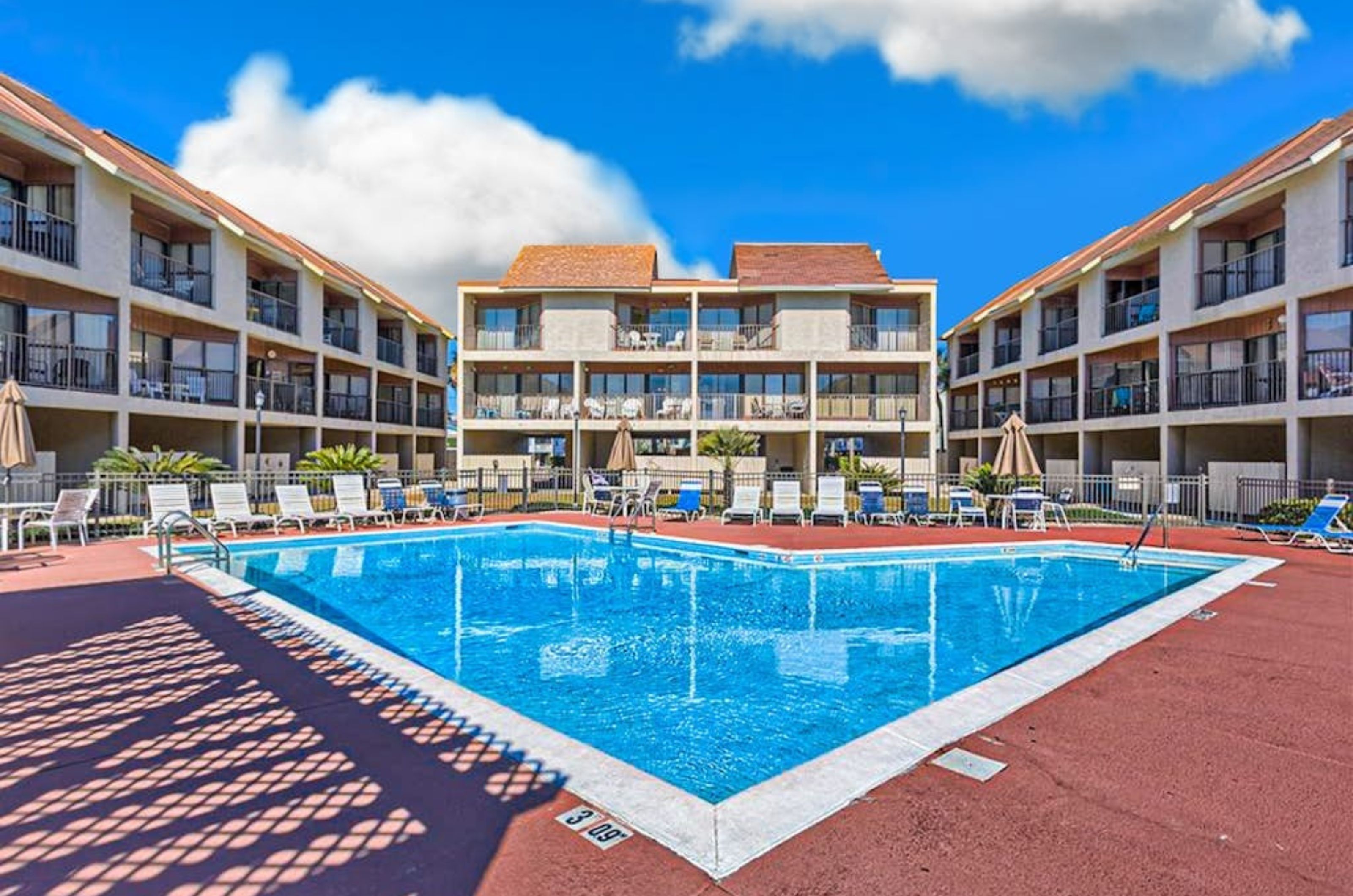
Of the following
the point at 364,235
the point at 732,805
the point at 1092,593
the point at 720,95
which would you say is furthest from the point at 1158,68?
the point at 364,235

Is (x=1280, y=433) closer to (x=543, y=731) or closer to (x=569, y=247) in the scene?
(x=543, y=731)

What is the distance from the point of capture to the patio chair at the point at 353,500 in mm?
16188

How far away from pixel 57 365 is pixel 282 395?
25.2ft

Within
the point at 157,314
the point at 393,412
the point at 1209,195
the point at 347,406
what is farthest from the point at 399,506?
the point at 1209,195

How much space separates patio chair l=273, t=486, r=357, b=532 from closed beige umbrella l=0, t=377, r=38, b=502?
13.5 ft

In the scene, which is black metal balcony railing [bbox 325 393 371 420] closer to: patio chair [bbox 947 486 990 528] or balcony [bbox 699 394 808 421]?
balcony [bbox 699 394 808 421]

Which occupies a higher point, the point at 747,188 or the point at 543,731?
the point at 747,188

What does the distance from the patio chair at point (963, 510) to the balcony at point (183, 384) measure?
21.1m

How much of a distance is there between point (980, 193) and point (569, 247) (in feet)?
62.0

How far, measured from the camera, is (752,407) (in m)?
28.4

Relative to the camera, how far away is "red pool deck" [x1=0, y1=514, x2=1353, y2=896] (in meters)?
2.66

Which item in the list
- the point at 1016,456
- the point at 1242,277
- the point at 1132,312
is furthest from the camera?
the point at 1132,312

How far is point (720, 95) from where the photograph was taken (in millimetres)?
24609

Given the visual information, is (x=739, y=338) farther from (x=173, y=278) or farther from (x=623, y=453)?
(x=173, y=278)
